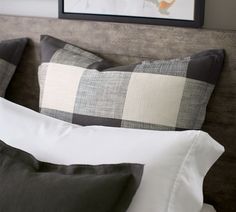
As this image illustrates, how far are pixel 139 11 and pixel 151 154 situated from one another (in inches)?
21.7

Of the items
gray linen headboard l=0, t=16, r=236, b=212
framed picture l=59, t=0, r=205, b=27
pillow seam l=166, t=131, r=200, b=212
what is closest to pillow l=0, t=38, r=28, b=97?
gray linen headboard l=0, t=16, r=236, b=212

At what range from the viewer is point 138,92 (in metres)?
1.31

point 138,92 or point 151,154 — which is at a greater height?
point 138,92

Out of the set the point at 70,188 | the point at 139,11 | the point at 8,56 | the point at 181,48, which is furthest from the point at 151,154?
the point at 8,56

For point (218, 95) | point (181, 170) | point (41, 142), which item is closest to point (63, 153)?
point (41, 142)

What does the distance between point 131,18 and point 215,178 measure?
0.57m

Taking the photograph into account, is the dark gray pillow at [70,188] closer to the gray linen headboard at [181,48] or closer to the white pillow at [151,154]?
the white pillow at [151,154]

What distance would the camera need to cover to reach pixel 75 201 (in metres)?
1.00

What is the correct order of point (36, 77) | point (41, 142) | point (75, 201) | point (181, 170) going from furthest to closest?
1. point (36, 77)
2. point (41, 142)
3. point (181, 170)
4. point (75, 201)

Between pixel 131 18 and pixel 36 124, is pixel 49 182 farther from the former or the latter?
pixel 131 18

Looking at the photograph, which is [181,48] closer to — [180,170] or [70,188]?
[180,170]

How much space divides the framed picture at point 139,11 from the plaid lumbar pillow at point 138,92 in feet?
0.49

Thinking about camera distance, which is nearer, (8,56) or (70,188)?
(70,188)

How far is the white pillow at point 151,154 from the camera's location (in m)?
1.09
